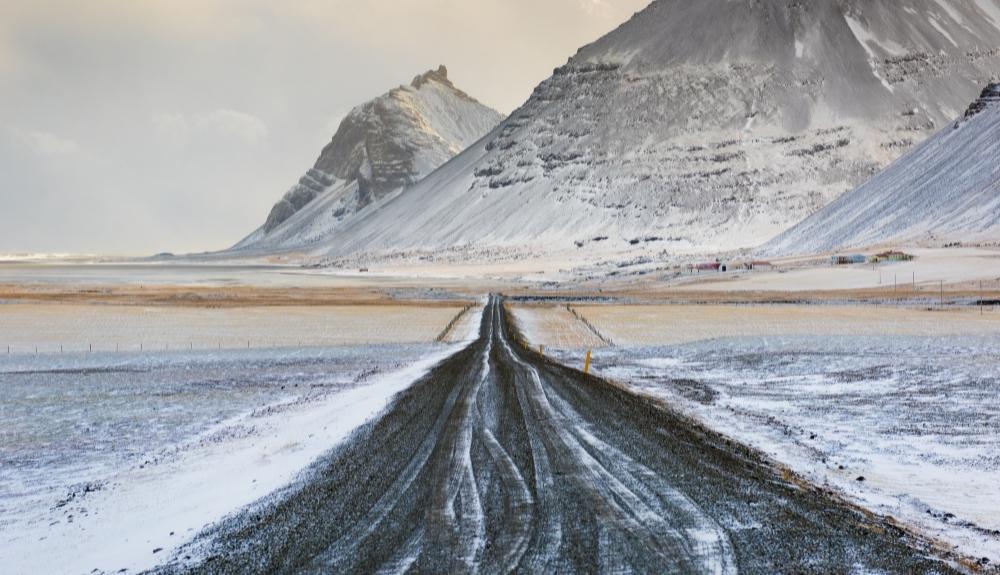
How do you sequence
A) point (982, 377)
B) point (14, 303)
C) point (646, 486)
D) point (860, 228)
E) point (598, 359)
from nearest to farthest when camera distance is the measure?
point (646, 486)
point (982, 377)
point (598, 359)
point (14, 303)
point (860, 228)

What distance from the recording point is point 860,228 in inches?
4592

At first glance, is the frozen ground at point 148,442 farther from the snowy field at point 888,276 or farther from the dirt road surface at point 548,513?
the snowy field at point 888,276

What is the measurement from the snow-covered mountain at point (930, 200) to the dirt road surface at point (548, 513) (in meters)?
99.7

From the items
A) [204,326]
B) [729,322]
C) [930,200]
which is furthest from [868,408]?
[930,200]

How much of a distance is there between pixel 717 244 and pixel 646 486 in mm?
167848

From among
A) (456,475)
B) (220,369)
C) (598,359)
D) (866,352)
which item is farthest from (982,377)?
(220,369)

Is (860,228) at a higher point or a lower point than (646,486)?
higher

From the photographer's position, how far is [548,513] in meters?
9.26

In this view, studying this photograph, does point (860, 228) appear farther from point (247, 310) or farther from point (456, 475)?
point (456, 475)

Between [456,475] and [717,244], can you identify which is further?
[717,244]

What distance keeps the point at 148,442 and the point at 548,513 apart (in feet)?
28.4

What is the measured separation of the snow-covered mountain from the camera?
10362 centimetres

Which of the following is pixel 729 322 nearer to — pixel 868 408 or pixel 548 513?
pixel 868 408

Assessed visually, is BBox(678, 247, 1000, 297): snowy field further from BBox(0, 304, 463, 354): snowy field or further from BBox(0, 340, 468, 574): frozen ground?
BBox(0, 340, 468, 574): frozen ground
